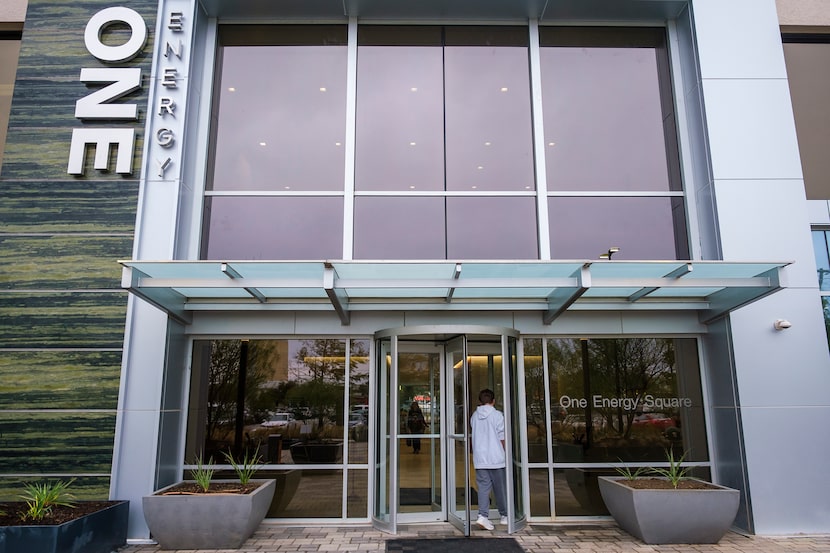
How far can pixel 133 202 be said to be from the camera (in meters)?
7.80

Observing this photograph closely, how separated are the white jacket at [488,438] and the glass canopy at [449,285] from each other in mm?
1458

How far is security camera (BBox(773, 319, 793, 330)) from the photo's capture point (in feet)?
24.5

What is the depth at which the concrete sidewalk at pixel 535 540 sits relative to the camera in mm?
6352

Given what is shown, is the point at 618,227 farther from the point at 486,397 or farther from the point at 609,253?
the point at 486,397

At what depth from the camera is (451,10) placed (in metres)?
9.04

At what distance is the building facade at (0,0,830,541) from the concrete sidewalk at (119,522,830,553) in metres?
0.26

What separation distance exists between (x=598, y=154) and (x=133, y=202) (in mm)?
6697

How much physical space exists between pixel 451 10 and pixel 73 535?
8.54m

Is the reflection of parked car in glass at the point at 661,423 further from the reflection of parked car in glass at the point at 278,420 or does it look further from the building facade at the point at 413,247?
the reflection of parked car in glass at the point at 278,420

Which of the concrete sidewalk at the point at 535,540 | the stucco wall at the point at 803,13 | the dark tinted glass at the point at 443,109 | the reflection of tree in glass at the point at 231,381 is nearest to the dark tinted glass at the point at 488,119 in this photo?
the dark tinted glass at the point at 443,109

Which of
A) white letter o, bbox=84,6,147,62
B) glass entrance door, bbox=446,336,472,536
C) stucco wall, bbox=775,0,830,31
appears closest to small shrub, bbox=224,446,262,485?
glass entrance door, bbox=446,336,472,536

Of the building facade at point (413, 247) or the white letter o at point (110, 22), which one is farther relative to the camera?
the white letter o at point (110, 22)

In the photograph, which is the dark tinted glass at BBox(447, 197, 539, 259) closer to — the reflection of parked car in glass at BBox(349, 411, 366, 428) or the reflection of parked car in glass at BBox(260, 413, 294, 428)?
the reflection of parked car in glass at BBox(349, 411, 366, 428)

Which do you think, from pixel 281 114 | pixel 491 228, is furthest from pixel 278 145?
pixel 491 228
